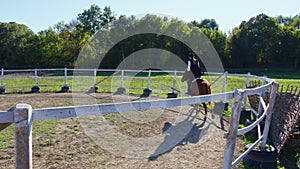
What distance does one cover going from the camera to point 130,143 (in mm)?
3840

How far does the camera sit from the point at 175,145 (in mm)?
3859

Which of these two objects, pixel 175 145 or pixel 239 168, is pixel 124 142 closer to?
pixel 175 145

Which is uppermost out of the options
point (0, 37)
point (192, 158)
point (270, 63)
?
point (0, 37)

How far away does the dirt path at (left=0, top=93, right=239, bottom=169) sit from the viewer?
3.13m

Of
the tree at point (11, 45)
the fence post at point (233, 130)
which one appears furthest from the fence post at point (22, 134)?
the tree at point (11, 45)

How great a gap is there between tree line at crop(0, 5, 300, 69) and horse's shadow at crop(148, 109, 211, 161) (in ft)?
77.5

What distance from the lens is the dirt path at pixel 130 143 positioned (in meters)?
3.13

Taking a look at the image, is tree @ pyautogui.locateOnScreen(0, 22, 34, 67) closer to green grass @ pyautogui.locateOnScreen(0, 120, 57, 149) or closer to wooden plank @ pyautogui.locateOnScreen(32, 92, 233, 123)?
green grass @ pyautogui.locateOnScreen(0, 120, 57, 149)

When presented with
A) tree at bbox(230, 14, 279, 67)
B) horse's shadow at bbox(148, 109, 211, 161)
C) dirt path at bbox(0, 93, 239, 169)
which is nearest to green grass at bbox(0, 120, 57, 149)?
dirt path at bbox(0, 93, 239, 169)

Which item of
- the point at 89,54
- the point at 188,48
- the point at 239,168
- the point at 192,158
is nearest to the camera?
the point at 239,168

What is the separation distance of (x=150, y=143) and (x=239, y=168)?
1.47 metres

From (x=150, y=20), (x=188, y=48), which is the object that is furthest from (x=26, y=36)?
(x=188, y=48)

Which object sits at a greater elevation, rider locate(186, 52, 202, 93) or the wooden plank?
rider locate(186, 52, 202, 93)

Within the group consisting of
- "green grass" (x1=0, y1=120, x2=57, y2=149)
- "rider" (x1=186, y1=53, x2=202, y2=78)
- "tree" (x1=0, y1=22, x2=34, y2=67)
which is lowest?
"green grass" (x1=0, y1=120, x2=57, y2=149)
